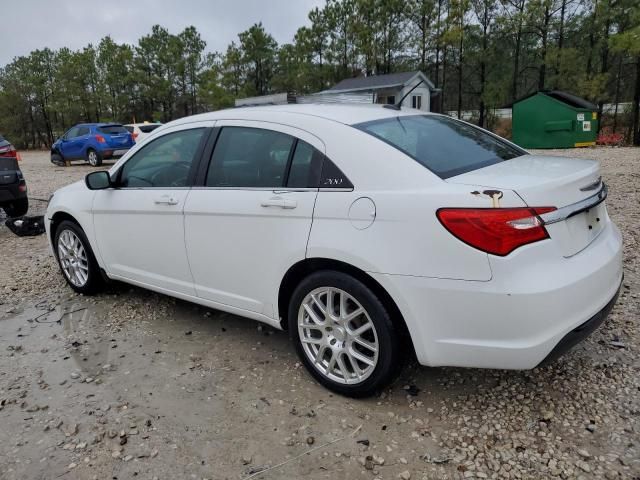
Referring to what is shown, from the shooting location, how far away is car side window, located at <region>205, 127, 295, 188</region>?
9.75ft

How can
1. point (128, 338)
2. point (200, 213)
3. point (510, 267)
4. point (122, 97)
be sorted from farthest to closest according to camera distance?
1. point (122, 97)
2. point (128, 338)
3. point (200, 213)
4. point (510, 267)

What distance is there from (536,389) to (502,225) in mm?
1164

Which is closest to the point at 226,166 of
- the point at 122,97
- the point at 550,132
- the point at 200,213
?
→ the point at 200,213

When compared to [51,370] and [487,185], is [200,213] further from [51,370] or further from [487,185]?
[487,185]

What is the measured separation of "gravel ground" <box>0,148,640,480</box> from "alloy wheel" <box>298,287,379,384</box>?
185 mm

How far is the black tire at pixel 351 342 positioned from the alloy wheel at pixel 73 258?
8.20 feet

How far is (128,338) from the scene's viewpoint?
147 inches

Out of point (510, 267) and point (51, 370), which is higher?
point (510, 267)

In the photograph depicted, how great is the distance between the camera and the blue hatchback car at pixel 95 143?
18094 millimetres

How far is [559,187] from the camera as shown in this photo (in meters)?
2.35

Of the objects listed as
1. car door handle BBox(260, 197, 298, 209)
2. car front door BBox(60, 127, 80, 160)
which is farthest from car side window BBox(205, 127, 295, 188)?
car front door BBox(60, 127, 80, 160)

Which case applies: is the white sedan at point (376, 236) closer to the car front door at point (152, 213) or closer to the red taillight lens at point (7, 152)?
the car front door at point (152, 213)

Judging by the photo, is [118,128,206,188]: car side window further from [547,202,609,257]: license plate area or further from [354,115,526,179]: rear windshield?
[547,202,609,257]: license plate area

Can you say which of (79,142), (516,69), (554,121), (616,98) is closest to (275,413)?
(79,142)
